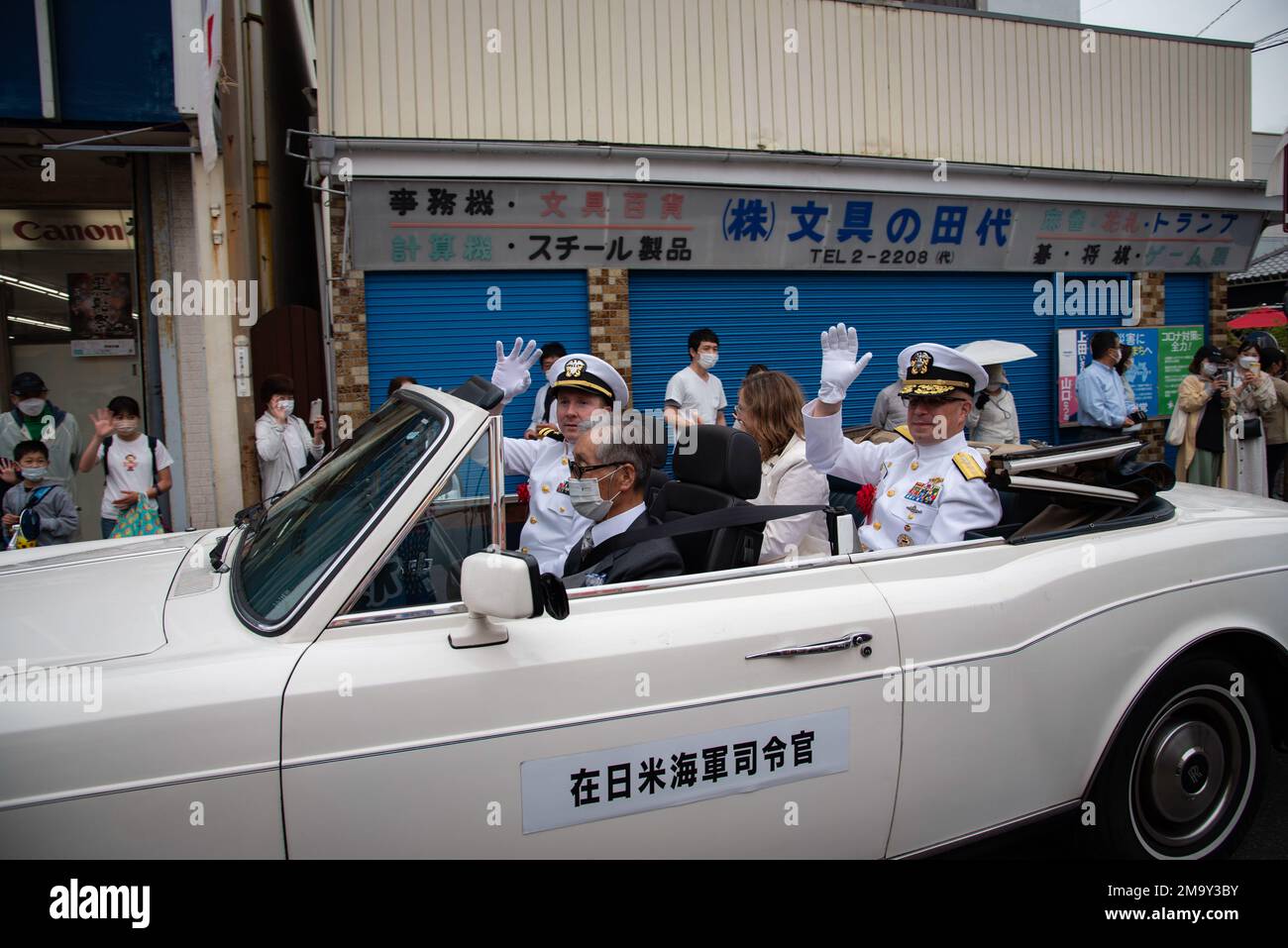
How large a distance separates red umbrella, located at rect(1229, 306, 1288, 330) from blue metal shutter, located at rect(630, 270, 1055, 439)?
39.9ft

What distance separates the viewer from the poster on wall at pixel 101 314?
28.7 ft

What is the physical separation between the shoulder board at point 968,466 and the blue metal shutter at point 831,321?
21.0ft

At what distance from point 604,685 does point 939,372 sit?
2.05 m

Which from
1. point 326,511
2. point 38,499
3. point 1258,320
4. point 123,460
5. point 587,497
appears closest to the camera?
point 326,511

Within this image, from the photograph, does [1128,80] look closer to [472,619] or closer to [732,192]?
[732,192]

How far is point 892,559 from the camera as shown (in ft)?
8.64

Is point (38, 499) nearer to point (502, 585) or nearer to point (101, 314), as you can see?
point (101, 314)

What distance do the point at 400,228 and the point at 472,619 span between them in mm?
7041

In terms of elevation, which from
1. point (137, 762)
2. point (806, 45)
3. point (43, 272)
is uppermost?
point (806, 45)

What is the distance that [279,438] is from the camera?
23.2ft

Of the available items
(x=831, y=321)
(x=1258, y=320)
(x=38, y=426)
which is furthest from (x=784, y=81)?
(x=1258, y=320)
